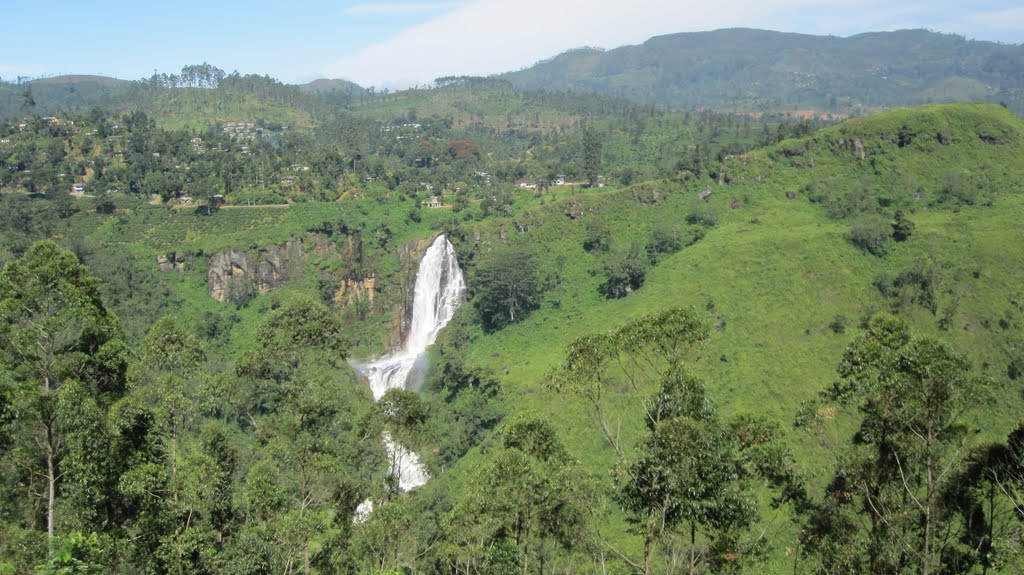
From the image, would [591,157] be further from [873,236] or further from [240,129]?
[240,129]

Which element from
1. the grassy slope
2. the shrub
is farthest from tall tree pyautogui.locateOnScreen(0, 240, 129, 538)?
the shrub

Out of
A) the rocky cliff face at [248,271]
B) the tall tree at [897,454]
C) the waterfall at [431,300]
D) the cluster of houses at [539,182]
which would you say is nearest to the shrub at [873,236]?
the waterfall at [431,300]

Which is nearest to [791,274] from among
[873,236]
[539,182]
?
[873,236]

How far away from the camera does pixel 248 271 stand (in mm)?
55344

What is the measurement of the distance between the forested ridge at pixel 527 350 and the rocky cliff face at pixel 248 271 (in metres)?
0.24

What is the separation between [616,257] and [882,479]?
36822 mm

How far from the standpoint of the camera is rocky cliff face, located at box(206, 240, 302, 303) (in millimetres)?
54344

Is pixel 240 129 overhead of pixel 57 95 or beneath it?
beneath

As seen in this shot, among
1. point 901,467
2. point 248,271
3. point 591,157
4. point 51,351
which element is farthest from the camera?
point 591,157

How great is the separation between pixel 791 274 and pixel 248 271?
38943 mm

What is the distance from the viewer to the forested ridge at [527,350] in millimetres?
15805

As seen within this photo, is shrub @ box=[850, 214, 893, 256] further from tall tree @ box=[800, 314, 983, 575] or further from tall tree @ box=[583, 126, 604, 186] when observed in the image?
tall tree @ box=[583, 126, 604, 186]

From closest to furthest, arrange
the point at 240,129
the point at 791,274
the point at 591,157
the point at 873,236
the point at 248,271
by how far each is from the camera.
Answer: the point at 791,274
the point at 873,236
the point at 248,271
the point at 591,157
the point at 240,129

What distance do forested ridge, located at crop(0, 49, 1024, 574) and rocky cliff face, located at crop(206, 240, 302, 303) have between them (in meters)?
0.24
